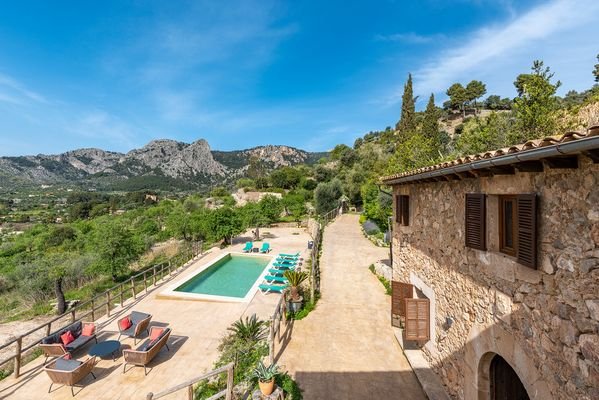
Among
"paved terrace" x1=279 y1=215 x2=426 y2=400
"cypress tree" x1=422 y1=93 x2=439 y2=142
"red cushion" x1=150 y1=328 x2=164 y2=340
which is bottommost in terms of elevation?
"paved terrace" x1=279 y1=215 x2=426 y2=400

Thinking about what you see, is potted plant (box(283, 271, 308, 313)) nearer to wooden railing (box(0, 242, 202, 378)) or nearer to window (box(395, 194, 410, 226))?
window (box(395, 194, 410, 226))

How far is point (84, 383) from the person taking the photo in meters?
6.88

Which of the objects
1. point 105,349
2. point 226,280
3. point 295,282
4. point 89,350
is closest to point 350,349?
point 295,282

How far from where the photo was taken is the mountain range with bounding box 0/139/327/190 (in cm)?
11725

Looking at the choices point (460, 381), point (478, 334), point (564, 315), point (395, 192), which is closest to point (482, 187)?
point (564, 315)

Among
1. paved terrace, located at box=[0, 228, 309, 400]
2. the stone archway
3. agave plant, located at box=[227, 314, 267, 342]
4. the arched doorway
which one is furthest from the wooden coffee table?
the arched doorway

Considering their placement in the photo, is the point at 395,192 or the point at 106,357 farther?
the point at 395,192

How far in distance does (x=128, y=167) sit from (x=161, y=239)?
119m

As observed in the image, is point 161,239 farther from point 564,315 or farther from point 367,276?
point 564,315

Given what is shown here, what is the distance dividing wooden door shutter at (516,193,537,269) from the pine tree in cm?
3634

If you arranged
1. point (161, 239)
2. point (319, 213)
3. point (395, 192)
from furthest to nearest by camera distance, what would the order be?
1. point (319, 213)
2. point (161, 239)
3. point (395, 192)

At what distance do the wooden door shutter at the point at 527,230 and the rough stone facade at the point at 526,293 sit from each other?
74mm

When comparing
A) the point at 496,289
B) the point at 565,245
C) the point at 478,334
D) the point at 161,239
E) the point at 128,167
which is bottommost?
the point at 161,239

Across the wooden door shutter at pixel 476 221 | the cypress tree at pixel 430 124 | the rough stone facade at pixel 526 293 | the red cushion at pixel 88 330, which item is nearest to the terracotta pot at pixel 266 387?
the rough stone facade at pixel 526 293
